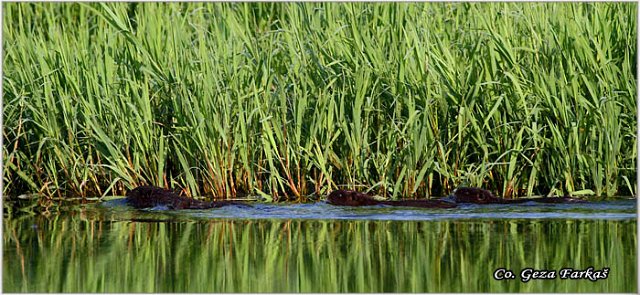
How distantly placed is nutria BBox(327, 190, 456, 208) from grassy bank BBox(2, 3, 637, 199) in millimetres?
244

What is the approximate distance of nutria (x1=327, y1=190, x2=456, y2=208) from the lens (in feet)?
22.3

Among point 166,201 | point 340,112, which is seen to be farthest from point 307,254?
point 340,112

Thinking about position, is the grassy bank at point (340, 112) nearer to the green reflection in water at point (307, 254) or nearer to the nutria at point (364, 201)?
the nutria at point (364, 201)

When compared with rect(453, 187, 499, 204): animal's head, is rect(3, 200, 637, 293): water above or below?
below

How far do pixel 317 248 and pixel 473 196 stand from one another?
1470 millimetres

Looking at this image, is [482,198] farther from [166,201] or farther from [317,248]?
[166,201]

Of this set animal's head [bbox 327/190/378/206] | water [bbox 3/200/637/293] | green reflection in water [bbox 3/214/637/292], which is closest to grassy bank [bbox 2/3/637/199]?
animal's head [bbox 327/190/378/206]

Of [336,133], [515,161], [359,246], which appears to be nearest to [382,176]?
[336,133]

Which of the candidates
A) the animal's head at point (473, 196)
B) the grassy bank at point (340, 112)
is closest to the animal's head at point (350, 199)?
the grassy bank at point (340, 112)

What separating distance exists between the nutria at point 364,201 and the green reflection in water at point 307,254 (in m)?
0.33

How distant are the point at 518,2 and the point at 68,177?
11.6 feet

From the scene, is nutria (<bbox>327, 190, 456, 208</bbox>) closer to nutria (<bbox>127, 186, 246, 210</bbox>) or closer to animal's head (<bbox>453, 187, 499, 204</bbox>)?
animal's head (<bbox>453, 187, 499, 204</bbox>)

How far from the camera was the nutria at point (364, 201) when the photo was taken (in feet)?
22.3

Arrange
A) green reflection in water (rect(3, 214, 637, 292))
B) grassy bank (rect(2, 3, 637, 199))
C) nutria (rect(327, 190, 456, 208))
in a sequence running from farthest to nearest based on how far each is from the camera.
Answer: grassy bank (rect(2, 3, 637, 199)) → nutria (rect(327, 190, 456, 208)) → green reflection in water (rect(3, 214, 637, 292))
